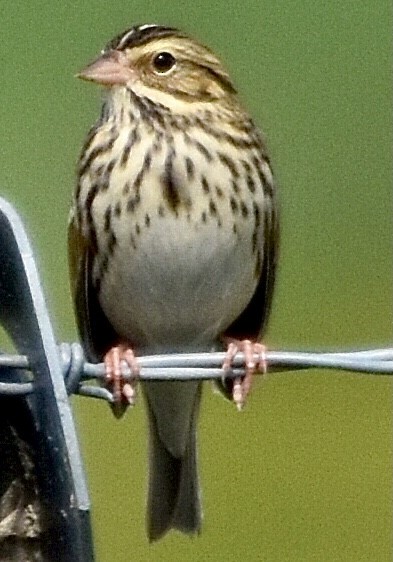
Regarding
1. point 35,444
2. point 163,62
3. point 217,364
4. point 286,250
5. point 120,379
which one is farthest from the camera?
point 286,250

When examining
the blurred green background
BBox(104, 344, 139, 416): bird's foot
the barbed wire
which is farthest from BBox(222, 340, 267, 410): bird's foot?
the blurred green background

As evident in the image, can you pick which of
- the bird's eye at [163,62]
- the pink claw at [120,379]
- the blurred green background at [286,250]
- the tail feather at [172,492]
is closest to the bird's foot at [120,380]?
the pink claw at [120,379]

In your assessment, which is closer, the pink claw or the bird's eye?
the pink claw

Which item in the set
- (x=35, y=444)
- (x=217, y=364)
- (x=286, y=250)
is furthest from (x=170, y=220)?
(x=286, y=250)

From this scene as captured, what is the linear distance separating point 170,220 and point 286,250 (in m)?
2.26

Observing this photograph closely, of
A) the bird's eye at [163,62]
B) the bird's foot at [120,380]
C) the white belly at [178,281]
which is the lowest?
the bird's foot at [120,380]

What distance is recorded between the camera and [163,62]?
3646 mm

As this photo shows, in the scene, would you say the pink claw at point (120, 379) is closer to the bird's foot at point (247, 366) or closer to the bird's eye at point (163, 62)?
the bird's foot at point (247, 366)

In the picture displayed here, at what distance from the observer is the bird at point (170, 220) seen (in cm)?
347

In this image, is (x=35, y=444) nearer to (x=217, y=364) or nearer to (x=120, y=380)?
(x=217, y=364)

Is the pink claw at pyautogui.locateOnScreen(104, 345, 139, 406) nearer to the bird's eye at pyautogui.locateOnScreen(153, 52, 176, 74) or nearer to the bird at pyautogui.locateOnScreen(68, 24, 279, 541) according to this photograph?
the bird at pyautogui.locateOnScreen(68, 24, 279, 541)

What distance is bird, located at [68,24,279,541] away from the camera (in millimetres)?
3467

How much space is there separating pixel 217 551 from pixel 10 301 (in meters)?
2.54

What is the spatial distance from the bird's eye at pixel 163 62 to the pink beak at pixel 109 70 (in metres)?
0.06
